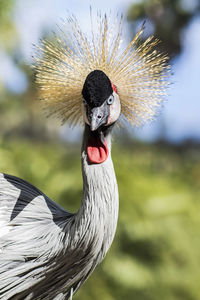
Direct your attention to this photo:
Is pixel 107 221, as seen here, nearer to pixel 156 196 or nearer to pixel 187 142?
pixel 156 196

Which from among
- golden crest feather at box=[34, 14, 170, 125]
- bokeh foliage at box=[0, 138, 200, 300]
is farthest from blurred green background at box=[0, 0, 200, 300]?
golden crest feather at box=[34, 14, 170, 125]

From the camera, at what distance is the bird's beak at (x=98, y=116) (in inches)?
30.8

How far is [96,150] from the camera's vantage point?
0.85m

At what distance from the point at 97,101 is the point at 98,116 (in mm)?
29

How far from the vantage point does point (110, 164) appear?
2.83 feet

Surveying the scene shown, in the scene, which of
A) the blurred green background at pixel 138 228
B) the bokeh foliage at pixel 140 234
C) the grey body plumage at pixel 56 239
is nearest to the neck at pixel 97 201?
the grey body plumage at pixel 56 239

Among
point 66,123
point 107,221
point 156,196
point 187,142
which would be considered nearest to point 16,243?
point 107,221

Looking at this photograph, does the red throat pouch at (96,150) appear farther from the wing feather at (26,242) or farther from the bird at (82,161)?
the wing feather at (26,242)

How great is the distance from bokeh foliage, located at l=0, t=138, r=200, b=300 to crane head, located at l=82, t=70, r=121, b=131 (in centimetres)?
163

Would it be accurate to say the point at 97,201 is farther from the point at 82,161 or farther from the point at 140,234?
the point at 140,234

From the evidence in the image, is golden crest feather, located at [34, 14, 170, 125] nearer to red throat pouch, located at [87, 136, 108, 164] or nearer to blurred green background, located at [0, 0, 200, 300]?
red throat pouch, located at [87, 136, 108, 164]

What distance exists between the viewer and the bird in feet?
2.78

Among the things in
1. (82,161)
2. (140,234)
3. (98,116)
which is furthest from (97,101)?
(140,234)

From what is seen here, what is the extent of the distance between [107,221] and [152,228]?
62.9 inches
